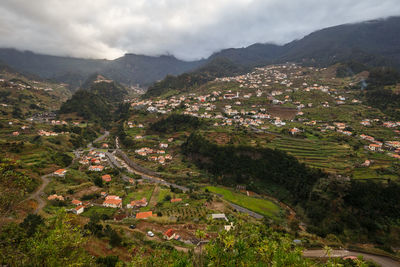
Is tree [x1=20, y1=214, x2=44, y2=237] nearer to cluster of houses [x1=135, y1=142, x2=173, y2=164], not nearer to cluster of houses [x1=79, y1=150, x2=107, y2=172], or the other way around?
cluster of houses [x1=79, y1=150, x2=107, y2=172]

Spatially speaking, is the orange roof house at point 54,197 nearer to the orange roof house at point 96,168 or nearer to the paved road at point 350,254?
the orange roof house at point 96,168

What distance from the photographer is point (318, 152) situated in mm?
40125

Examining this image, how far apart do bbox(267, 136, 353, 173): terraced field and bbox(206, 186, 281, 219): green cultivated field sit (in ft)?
38.3

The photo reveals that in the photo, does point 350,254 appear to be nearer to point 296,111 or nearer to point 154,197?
point 154,197

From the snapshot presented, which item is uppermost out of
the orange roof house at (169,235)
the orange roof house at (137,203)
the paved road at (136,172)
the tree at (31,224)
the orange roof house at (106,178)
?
the tree at (31,224)

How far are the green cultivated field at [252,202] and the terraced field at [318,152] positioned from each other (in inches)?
460

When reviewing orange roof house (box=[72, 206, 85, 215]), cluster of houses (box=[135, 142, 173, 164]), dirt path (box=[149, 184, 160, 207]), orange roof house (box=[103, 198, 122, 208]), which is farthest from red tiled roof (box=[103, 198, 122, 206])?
cluster of houses (box=[135, 142, 173, 164])

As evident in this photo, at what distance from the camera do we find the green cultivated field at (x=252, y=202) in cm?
3322

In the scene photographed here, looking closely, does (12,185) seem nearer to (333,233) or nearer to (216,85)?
(333,233)

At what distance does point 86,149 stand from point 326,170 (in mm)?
67495

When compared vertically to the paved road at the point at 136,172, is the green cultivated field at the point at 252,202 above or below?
below

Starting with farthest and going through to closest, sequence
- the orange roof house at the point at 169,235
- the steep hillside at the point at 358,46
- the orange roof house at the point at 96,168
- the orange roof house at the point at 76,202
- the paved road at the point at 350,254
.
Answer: the steep hillside at the point at 358,46 → the orange roof house at the point at 96,168 → the orange roof house at the point at 76,202 → the orange roof house at the point at 169,235 → the paved road at the point at 350,254

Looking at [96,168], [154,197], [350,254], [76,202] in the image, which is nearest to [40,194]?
[76,202]

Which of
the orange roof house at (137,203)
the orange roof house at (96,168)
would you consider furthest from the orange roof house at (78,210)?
the orange roof house at (96,168)
